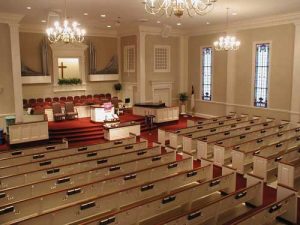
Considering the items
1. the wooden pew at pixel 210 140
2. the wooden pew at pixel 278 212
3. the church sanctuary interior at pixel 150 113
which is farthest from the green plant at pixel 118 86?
the wooden pew at pixel 278 212

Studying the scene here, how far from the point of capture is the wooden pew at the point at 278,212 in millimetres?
3920

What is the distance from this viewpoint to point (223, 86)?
591 inches

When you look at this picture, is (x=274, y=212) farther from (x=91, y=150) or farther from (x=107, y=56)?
(x=107, y=56)

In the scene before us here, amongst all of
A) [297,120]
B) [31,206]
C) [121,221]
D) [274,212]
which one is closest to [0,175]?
[31,206]

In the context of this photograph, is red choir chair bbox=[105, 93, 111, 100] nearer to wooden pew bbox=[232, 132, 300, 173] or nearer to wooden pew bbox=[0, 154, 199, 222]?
wooden pew bbox=[232, 132, 300, 173]

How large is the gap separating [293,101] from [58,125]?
982 cm

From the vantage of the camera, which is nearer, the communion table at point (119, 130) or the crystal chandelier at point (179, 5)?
the crystal chandelier at point (179, 5)

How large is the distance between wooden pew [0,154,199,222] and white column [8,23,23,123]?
8.22 metres

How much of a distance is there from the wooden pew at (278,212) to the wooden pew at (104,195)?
1643 millimetres

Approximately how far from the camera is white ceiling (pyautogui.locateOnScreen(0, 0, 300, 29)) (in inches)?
381

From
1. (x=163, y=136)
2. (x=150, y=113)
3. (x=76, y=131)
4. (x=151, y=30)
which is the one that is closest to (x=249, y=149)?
(x=163, y=136)

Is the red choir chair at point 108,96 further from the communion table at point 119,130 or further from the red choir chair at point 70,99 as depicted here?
the communion table at point 119,130

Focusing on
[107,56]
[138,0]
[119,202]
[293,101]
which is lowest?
[119,202]

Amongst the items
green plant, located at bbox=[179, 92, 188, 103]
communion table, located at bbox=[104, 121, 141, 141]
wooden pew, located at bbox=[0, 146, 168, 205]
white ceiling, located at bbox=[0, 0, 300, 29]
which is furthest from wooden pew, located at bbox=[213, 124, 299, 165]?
green plant, located at bbox=[179, 92, 188, 103]
